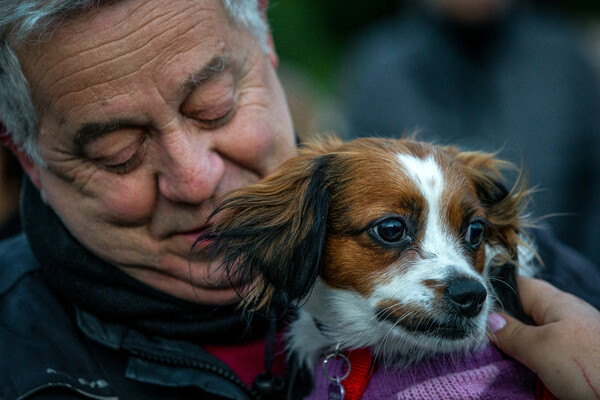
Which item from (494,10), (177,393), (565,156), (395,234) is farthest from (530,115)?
(177,393)

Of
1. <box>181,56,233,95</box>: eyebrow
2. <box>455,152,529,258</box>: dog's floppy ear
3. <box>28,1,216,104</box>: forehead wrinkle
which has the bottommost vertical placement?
<box>455,152,529,258</box>: dog's floppy ear

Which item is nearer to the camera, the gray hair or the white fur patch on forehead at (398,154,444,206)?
the gray hair

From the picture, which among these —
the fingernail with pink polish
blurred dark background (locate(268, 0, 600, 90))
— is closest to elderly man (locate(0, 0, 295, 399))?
the fingernail with pink polish

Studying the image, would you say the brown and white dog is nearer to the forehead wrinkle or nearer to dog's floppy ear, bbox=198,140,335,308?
dog's floppy ear, bbox=198,140,335,308

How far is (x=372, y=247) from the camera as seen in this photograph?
6.35 feet

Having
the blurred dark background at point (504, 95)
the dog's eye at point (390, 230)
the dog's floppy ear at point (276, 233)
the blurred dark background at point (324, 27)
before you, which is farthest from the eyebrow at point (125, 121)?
the blurred dark background at point (324, 27)

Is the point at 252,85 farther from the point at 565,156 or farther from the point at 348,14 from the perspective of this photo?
the point at 348,14

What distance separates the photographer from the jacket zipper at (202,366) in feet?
6.71

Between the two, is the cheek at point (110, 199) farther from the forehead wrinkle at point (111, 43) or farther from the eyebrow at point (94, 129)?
the forehead wrinkle at point (111, 43)

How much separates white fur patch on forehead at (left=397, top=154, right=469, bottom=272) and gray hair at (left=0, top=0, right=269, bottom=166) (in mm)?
758

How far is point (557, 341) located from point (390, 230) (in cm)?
57

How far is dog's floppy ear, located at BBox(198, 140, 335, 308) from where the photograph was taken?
195 centimetres

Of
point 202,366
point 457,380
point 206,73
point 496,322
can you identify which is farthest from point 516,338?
point 206,73

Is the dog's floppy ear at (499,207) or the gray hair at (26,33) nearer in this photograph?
A: the gray hair at (26,33)
